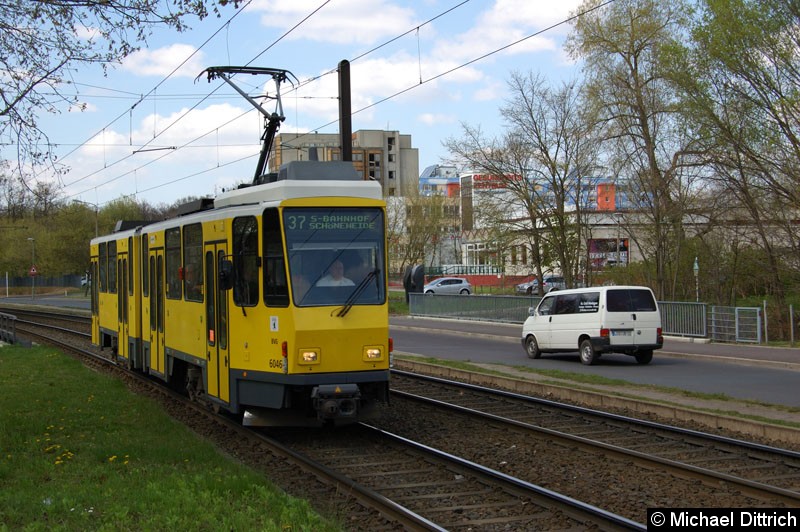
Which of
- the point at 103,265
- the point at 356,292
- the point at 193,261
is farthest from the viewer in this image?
the point at 103,265

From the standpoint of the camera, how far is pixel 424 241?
247 feet

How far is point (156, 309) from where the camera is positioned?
15.9 meters

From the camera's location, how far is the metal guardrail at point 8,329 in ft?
96.3

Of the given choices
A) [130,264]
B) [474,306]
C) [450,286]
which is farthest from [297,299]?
[450,286]

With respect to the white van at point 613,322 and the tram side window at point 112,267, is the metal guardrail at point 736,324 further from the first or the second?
the tram side window at point 112,267

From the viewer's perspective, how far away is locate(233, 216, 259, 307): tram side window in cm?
1130

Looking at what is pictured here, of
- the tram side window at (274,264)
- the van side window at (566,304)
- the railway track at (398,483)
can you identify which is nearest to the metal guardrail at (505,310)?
the van side window at (566,304)

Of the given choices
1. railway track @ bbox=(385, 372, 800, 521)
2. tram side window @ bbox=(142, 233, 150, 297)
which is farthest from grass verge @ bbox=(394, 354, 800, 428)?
tram side window @ bbox=(142, 233, 150, 297)

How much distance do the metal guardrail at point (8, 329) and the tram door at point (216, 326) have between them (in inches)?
756

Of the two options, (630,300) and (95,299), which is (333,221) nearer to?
(630,300)

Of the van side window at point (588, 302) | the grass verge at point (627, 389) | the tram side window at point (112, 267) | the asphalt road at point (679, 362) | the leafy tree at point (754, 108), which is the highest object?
the leafy tree at point (754, 108)

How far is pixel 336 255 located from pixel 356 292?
0.53 meters

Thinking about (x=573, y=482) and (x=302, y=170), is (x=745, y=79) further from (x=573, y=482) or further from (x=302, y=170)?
(x=573, y=482)

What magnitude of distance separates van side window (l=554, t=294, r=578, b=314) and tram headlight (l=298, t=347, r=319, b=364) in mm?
12751
